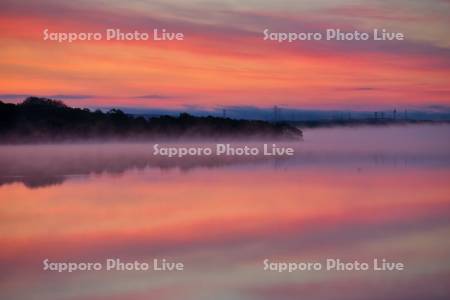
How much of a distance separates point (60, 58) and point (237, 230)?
5.59ft


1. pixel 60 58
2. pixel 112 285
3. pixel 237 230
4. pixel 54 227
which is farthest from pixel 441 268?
pixel 60 58

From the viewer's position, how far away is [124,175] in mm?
5906

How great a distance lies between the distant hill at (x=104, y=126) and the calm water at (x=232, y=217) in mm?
126

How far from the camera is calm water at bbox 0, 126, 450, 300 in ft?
13.2

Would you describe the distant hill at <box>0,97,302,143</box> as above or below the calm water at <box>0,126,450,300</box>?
above

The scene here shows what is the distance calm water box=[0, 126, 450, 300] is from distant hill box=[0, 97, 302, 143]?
0.41ft

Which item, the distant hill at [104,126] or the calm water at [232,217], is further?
the distant hill at [104,126]

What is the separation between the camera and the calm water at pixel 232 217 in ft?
13.2

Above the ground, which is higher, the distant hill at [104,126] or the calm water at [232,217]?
the distant hill at [104,126]

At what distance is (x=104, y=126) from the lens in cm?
536

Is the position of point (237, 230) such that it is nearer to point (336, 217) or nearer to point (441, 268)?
point (336, 217)

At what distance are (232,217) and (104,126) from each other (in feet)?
4.37

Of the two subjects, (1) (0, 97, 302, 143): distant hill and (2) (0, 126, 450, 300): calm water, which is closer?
(2) (0, 126, 450, 300): calm water

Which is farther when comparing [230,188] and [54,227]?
[230,188]
